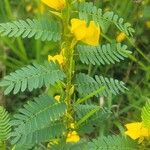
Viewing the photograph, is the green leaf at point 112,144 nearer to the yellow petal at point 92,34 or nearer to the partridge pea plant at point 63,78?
the partridge pea plant at point 63,78

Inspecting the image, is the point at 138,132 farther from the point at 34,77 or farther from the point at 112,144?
the point at 34,77

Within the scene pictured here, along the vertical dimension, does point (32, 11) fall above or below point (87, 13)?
below

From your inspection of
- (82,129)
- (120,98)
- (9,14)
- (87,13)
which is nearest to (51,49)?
(9,14)

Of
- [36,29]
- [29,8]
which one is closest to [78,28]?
[36,29]

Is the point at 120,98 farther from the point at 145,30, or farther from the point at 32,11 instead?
the point at 32,11

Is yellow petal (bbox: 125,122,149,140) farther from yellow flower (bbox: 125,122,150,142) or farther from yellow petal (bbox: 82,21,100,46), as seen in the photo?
yellow petal (bbox: 82,21,100,46)

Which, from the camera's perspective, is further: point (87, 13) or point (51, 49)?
point (51, 49)

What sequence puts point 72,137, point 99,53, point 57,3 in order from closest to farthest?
point 57,3
point 99,53
point 72,137

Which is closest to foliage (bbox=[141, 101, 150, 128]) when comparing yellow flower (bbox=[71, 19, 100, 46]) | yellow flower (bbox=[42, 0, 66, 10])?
yellow flower (bbox=[71, 19, 100, 46])
